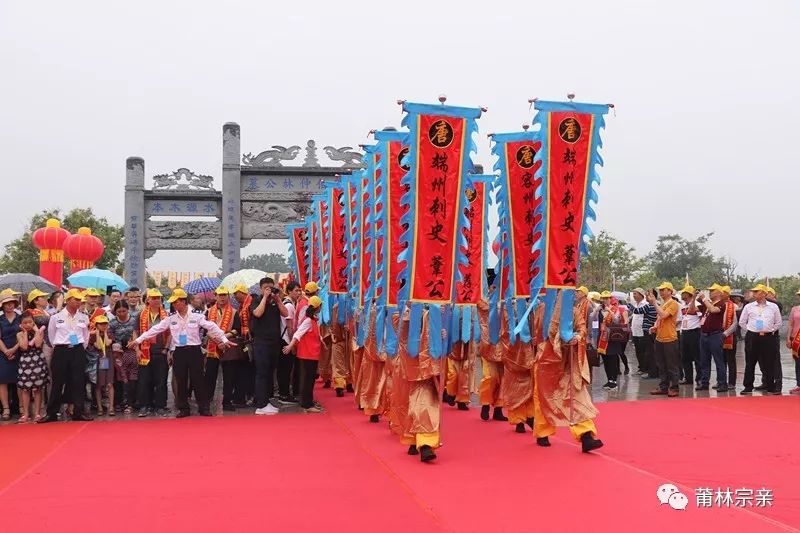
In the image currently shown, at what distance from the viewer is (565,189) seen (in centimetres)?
526

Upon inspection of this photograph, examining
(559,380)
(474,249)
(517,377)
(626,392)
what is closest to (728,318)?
(626,392)

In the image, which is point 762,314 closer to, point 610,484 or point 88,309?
point 610,484

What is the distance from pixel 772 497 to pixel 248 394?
18.9 feet

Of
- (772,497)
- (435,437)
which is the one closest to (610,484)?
(772,497)

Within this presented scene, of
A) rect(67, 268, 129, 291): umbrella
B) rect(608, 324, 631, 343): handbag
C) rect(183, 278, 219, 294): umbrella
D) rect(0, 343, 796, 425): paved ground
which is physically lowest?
rect(0, 343, 796, 425): paved ground

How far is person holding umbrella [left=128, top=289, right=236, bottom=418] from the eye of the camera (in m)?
6.96

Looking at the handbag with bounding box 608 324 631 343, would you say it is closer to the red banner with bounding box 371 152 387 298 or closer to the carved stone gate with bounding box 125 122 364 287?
the red banner with bounding box 371 152 387 298

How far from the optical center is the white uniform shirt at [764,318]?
852 cm

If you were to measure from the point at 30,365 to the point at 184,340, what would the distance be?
4.56 feet

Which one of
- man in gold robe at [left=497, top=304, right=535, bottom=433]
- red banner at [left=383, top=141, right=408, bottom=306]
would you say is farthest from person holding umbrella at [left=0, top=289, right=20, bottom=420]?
man in gold robe at [left=497, top=304, right=535, bottom=433]

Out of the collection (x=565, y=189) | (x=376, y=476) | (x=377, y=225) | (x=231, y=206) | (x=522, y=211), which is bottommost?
(x=376, y=476)

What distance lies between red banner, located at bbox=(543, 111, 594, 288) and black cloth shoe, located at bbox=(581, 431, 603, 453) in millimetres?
1043

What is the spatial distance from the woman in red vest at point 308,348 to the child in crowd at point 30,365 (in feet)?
7.36

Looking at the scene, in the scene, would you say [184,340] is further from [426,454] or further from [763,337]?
[763,337]
